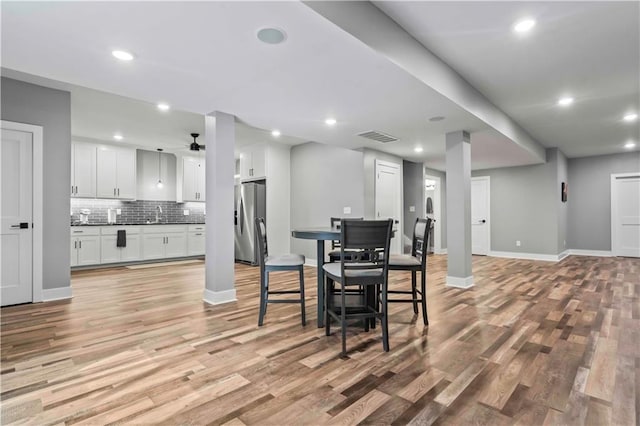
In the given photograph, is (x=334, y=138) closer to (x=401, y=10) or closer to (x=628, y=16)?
(x=401, y=10)

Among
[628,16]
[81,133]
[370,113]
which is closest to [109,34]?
[370,113]

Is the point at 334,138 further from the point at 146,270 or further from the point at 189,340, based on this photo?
the point at 146,270

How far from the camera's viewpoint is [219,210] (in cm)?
377

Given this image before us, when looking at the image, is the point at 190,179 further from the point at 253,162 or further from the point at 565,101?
the point at 565,101

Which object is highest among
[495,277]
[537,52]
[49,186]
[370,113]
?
[537,52]

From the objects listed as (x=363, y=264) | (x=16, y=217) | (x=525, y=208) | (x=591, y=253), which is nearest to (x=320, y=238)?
(x=363, y=264)

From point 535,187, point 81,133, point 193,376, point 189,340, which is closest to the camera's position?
point 193,376

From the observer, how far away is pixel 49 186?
3.88 meters

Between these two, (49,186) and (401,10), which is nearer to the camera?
(401,10)

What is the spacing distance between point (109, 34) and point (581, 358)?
4.00 metres

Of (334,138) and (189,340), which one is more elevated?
(334,138)

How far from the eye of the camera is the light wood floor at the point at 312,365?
64.7 inches

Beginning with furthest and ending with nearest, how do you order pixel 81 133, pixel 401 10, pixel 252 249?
pixel 252 249
pixel 81 133
pixel 401 10

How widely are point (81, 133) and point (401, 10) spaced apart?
622cm
